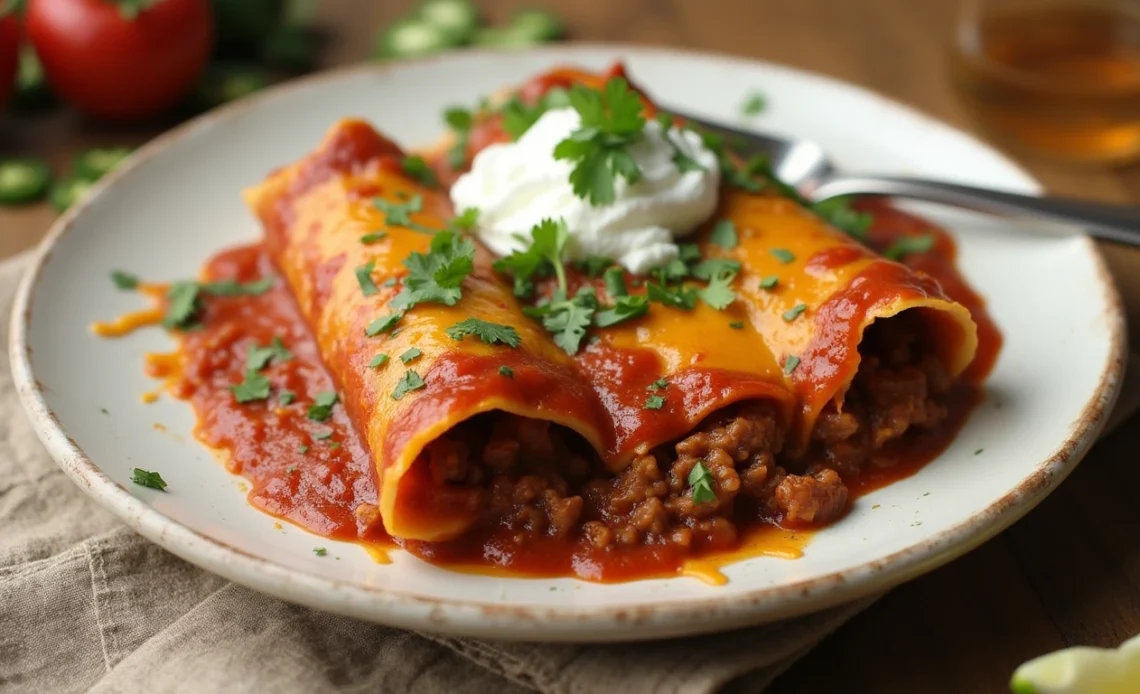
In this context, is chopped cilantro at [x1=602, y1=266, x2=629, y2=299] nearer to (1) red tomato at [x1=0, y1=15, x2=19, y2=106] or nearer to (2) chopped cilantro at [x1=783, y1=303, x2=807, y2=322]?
(2) chopped cilantro at [x1=783, y1=303, x2=807, y2=322]

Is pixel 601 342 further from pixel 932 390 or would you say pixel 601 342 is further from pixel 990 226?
pixel 990 226

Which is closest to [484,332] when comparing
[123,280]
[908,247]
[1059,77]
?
[123,280]

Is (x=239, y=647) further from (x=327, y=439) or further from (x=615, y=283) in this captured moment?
(x=615, y=283)

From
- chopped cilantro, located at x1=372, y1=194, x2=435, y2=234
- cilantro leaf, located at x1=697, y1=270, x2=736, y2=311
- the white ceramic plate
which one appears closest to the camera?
the white ceramic plate

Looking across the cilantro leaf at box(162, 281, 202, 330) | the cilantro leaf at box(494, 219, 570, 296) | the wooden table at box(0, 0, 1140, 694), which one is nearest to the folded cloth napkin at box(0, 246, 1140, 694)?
the wooden table at box(0, 0, 1140, 694)

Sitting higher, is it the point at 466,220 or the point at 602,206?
the point at 602,206

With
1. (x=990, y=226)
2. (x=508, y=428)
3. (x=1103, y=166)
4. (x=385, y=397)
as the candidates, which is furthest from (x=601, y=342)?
(x=1103, y=166)

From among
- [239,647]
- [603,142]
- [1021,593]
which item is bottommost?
[1021,593]
